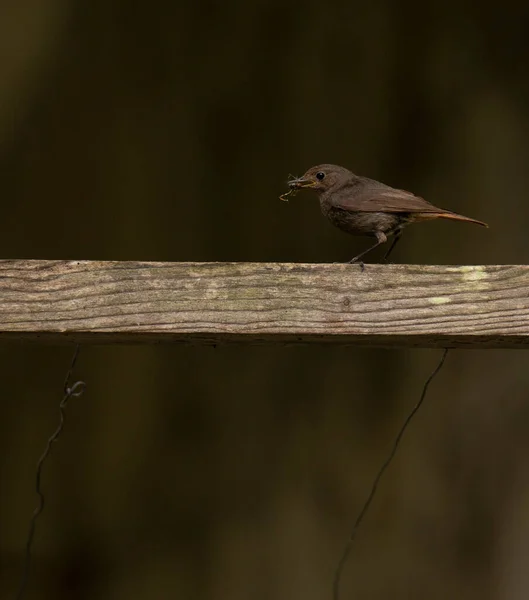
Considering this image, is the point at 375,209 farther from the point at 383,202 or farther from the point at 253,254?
the point at 253,254

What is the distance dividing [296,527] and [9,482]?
969 millimetres

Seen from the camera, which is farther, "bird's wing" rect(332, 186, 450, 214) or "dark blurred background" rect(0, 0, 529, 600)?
"dark blurred background" rect(0, 0, 529, 600)

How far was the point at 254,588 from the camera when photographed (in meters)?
A: 3.44

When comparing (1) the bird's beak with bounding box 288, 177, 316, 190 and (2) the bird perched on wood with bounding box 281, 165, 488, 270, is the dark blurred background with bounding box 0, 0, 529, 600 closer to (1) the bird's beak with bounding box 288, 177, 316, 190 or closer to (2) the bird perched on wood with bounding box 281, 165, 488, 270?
(1) the bird's beak with bounding box 288, 177, 316, 190

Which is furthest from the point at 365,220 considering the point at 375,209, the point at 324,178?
the point at 324,178

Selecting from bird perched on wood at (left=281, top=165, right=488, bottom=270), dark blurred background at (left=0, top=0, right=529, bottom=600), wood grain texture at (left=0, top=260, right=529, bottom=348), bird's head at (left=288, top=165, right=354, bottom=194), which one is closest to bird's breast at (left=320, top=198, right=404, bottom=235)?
bird perched on wood at (left=281, top=165, right=488, bottom=270)

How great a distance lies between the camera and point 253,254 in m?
3.60

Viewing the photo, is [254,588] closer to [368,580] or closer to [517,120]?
[368,580]

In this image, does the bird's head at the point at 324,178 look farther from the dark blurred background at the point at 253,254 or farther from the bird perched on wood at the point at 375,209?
the dark blurred background at the point at 253,254

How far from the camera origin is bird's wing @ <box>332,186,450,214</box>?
6.98 feet

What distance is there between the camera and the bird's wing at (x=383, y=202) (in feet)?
6.98

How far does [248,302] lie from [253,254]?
187 cm

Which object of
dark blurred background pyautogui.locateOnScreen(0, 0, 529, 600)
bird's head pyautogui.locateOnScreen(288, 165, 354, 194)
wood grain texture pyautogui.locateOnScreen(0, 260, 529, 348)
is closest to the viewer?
wood grain texture pyautogui.locateOnScreen(0, 260, 529, 348)

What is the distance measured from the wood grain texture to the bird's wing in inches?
14.8
